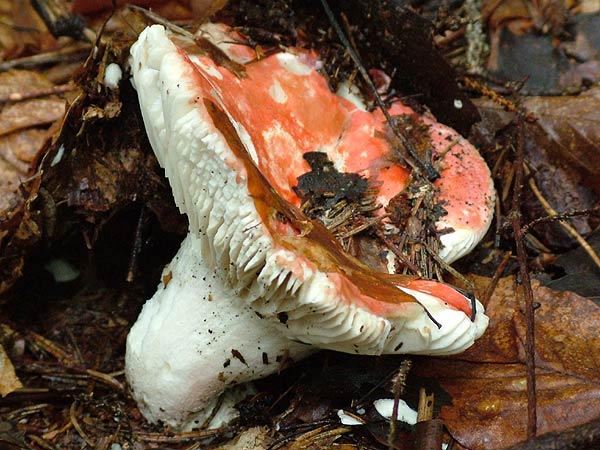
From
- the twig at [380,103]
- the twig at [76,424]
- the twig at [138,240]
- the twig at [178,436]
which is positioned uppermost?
the twig at [380,103]

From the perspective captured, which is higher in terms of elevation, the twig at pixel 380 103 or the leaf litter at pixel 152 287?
the twig at pixel 380 103

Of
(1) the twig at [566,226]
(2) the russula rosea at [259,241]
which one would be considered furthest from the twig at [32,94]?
(1) the twig at [566,226]

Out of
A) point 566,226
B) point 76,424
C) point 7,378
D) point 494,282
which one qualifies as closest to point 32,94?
point 7,378

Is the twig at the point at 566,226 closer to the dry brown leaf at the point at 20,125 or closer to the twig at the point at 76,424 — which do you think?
the twig at the point at 76,424

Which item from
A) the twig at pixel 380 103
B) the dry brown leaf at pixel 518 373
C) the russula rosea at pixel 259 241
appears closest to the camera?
the russula rosea at pixel 259 241

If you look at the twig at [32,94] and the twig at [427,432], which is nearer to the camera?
the twig at [427,432]

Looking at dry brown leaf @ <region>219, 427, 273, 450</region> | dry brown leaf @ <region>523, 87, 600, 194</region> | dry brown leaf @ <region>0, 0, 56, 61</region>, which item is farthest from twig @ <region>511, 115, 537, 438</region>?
dry brown leaf @ <region>0, 0, 56, 61</region>

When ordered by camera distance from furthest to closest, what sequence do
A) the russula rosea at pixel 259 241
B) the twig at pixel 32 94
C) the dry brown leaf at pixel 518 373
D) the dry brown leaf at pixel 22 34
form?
1. the dry brown leaf at pixel 22 34
2. the twig at pixel 32 94
3. the dry brown leaf at pixel 518 373
4. the russula rosea at pixel 259 241

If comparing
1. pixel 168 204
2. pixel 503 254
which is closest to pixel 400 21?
pixel 503 254
